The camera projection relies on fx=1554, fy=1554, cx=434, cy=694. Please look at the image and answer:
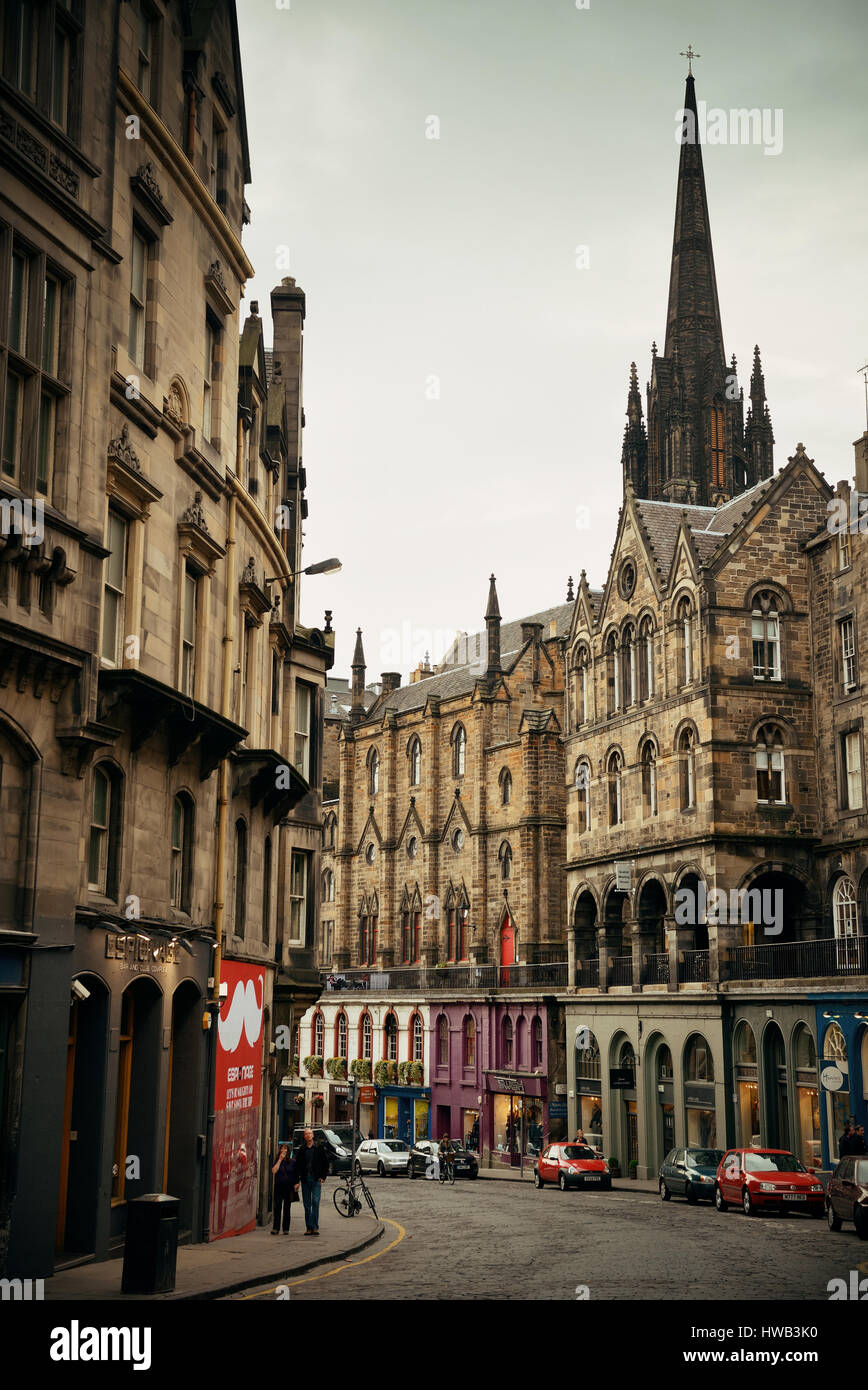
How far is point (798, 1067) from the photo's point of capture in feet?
Answer: 141

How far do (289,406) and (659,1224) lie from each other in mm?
18809

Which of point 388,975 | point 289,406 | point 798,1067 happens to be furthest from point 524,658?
point 289,406

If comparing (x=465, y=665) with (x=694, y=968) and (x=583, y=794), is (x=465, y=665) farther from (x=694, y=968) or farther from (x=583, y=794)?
(x=694, y=968)

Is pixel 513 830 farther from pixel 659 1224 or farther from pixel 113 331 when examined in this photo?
pixel 113 331

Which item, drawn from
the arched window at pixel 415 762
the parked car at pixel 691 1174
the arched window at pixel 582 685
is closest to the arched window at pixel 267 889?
the parked car at pixel 691 1174

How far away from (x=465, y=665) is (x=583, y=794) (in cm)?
2693

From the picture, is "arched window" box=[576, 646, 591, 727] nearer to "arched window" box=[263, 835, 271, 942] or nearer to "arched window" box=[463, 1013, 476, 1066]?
"arched window" box=[463, 1013, 476, 1066]

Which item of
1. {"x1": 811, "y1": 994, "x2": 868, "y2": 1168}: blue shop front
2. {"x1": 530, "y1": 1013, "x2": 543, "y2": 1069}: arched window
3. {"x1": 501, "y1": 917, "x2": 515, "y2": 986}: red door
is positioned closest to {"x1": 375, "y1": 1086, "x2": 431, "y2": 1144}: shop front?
{"x1": 501, "y1": 917, "x2": 515, "y2": 986}: red door

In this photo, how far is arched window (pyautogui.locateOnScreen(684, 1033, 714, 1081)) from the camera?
157 feet

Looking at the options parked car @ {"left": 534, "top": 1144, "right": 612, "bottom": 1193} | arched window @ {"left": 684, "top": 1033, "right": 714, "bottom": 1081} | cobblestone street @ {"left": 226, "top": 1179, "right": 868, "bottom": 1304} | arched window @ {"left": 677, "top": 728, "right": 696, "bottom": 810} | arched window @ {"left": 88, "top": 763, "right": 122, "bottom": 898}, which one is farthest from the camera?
arched window @ {"left": 677, "top": 728, "right": 696, "bottom": 810}

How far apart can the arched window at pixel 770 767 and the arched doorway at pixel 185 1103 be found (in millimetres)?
28706

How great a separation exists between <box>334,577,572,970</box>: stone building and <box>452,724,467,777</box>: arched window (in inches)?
3.1

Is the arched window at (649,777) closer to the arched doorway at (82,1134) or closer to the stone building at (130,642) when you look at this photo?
the stone building at (130,642)
